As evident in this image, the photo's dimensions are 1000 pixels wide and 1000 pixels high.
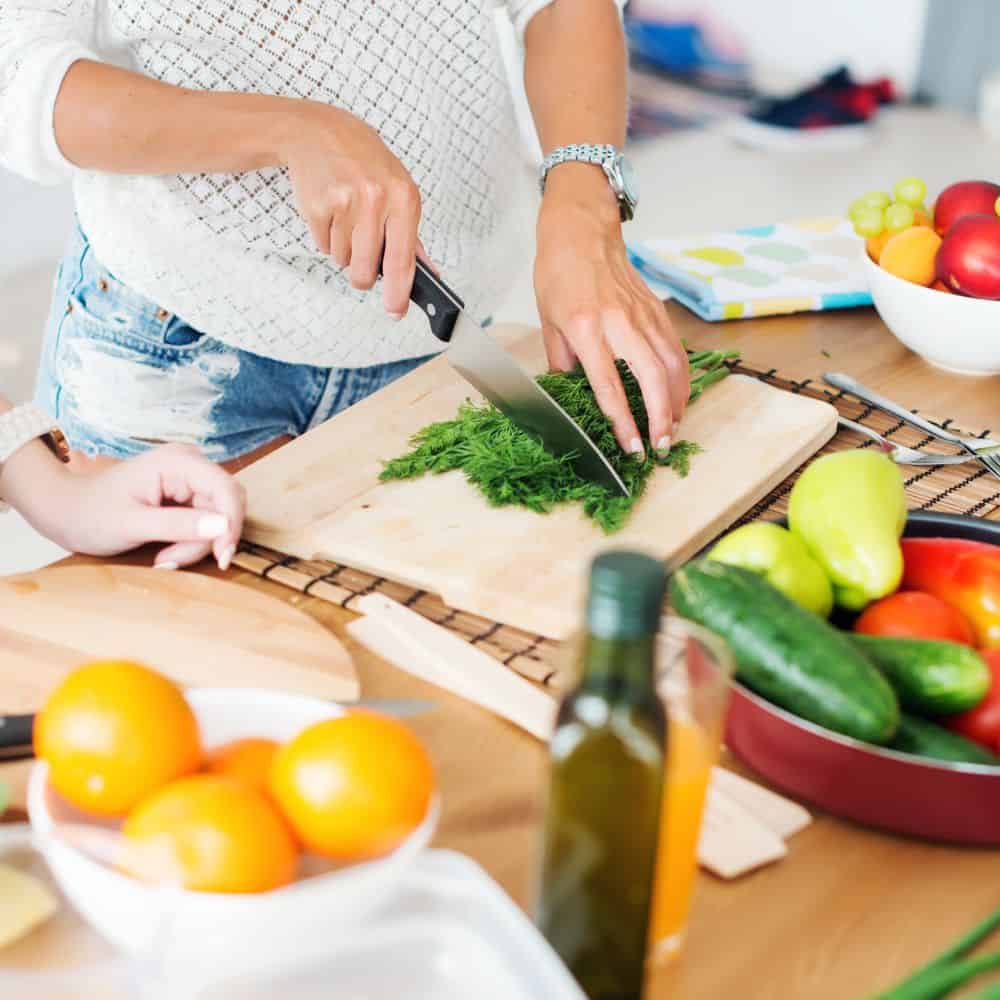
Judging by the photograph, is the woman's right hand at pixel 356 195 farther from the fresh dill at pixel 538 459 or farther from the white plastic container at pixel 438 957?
the white plastic container at pixel 438 957

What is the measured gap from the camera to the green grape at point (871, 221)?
1.56 meters

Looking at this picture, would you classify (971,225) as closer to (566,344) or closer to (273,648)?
(566,344)

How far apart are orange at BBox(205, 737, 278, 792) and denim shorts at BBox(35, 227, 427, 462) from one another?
91cm

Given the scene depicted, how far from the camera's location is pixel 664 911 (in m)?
0.71

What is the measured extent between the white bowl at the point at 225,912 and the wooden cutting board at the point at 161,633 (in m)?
0.34

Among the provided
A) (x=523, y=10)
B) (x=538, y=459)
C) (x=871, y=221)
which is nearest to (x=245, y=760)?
(x=538, y=459)

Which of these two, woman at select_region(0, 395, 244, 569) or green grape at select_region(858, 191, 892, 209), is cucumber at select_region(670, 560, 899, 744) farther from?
green grape at select_region(858, 191, 892, 209)

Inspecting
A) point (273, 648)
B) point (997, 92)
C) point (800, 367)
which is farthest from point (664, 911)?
point (997, 92)

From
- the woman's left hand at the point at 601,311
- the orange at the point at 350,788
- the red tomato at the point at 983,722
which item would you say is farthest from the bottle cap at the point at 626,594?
the woman's left hand at the point at 601,311

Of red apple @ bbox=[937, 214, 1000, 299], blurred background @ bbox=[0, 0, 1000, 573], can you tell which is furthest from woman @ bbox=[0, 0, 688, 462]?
blurred background @ bbox=[0, 0, 1000, 573]

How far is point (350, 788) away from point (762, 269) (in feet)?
4.39

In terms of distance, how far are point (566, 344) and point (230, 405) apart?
17.4 inches

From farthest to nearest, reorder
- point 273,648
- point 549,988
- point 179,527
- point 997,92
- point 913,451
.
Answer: point 997,92 → point 913,451 → point 179,527 → point 273,648 → point 549,988

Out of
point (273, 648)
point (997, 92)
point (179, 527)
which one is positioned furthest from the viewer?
point (997, 92)
